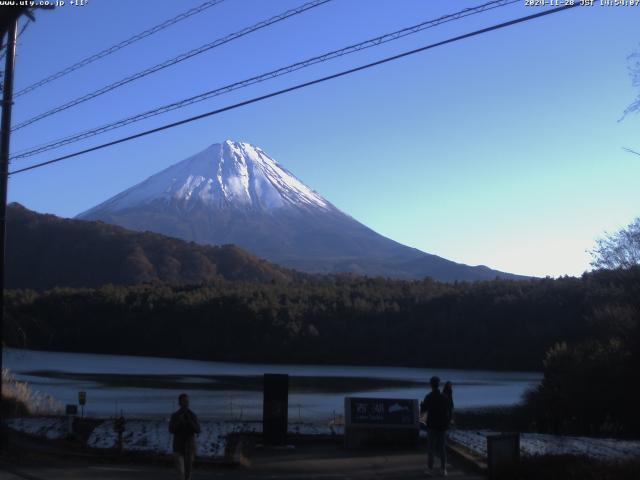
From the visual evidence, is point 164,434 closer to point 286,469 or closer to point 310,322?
point 286,469

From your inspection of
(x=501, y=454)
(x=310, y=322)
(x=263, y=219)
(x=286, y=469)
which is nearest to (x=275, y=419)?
(x=286, y=469)

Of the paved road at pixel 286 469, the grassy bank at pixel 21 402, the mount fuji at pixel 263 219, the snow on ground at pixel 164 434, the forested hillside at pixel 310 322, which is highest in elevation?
the mount fuji at pixel 263 219

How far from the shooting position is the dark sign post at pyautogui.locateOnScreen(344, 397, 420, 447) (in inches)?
618

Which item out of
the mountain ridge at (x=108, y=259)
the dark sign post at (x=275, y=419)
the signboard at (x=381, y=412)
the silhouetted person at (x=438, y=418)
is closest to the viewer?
the silhouetted person at (x=438, y=418)

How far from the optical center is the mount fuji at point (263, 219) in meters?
158

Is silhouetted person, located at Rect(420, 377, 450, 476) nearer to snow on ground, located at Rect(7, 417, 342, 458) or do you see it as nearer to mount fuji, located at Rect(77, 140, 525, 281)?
snow on ground, located at Rect(7, 417, 342, 458)

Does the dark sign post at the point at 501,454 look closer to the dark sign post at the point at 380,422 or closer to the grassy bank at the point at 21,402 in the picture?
the dark sign post at the point at 380,422

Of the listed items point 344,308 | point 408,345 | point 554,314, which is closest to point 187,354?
point 344,308

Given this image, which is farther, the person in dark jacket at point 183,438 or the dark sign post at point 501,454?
the dark sign post at point 501,454

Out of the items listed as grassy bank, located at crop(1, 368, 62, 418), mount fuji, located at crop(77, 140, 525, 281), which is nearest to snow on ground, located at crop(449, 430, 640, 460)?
grassy bank, located at crop(1, 368, 62, 418)

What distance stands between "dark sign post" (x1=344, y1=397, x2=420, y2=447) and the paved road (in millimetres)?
568

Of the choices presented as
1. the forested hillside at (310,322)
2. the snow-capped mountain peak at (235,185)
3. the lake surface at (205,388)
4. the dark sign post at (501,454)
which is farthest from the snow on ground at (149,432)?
the snow-capped mountain peak at (235,185)

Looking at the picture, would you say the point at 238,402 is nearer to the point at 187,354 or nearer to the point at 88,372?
the point at 88,372

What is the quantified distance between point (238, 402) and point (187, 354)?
154ft
